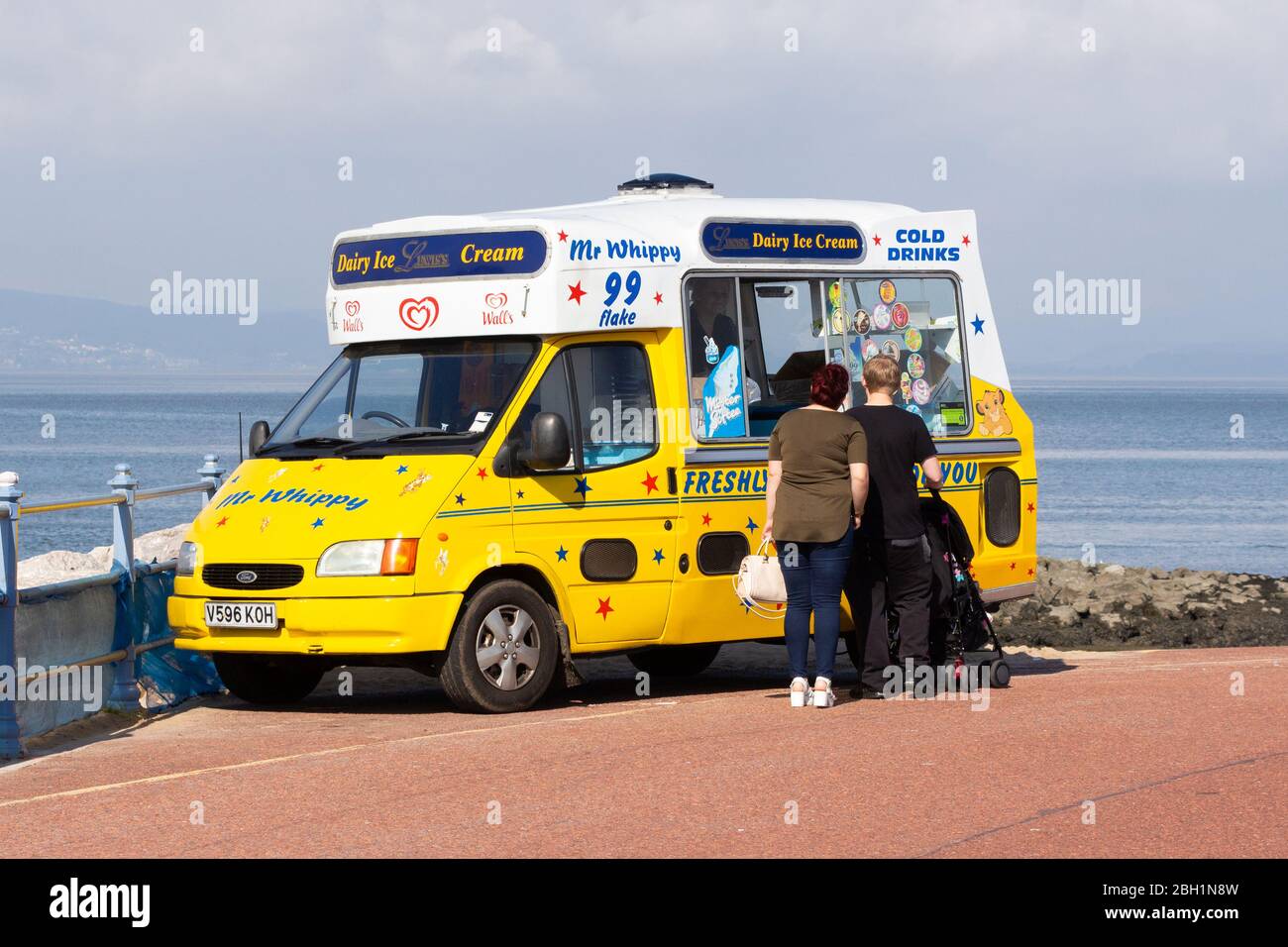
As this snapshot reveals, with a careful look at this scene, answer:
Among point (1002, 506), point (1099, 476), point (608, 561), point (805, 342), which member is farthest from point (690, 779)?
point (1099, 476)

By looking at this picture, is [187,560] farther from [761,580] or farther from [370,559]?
[761,580]

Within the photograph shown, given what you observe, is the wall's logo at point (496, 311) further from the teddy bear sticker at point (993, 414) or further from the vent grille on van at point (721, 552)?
the teddy bear sticker at point (993, 414)

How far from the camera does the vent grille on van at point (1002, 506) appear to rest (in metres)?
14.6

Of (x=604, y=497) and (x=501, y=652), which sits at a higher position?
(x=604, y=497)

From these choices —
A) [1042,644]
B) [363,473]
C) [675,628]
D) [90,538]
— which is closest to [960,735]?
[675,628]

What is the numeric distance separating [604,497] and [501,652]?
3.83ft

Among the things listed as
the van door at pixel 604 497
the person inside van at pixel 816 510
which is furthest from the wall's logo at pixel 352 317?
the person inside van at pixel 816 510

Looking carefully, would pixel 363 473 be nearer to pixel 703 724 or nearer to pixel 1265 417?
pixel 703 724

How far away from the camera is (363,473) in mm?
12242

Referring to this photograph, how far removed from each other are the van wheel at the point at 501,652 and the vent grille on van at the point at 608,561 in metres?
0.38

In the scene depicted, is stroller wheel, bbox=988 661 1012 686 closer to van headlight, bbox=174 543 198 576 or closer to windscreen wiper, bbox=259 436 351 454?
windscreen wiper, bbox=259 436 351 454

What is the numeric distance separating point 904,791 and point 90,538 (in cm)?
3999

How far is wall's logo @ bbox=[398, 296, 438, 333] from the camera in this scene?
12945mm

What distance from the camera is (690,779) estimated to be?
31.9ft
